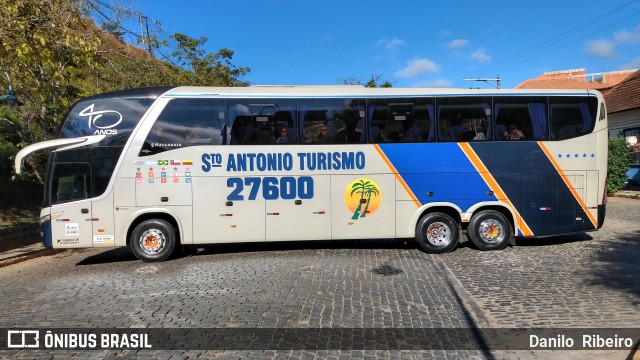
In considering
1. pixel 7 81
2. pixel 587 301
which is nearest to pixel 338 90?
pixel 587 301

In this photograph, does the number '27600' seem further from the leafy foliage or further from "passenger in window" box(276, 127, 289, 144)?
the leafy foliage

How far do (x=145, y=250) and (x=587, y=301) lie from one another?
779 centimetres

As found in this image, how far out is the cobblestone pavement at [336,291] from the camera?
203 inches

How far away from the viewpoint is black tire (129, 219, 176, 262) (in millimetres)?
8867

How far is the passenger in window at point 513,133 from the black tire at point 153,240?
7.28 metres

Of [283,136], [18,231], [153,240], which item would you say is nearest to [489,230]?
[283,136]

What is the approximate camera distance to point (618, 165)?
60.6ft

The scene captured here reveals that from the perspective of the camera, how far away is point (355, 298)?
612 centimetres

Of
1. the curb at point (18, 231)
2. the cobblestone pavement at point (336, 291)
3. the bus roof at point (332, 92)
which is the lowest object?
the cobblestone pavement at point (336, 291)

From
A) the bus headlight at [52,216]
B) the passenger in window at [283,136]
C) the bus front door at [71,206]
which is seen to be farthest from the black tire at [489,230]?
the bus headlight at [52,216]

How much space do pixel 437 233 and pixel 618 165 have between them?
45.1ft

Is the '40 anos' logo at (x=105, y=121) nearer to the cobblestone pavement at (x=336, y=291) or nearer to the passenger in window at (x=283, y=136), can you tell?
the cobblestone pavement at (x=336, y=291)

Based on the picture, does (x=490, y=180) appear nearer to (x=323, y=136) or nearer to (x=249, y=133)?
(x=323, y=136)

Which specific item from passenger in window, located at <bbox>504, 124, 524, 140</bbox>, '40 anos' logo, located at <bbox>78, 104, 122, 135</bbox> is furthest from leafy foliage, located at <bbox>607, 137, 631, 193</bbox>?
'40 anos' logo, located at <bbox>78, 104, 122, 135</bbox>
